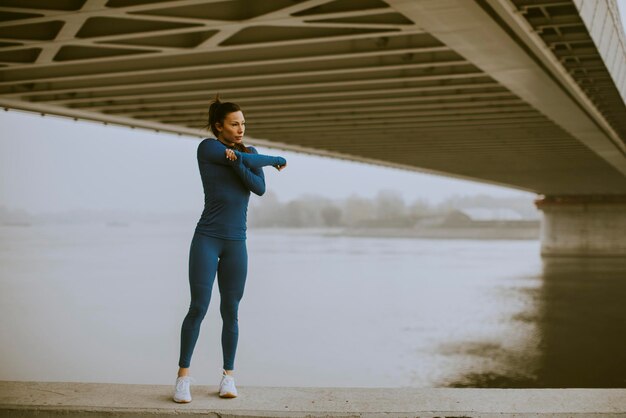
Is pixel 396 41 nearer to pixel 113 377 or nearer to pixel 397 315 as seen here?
pixel 113 377

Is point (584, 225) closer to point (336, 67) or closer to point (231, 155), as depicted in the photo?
point (336, 67)

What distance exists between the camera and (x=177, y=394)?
161 inches

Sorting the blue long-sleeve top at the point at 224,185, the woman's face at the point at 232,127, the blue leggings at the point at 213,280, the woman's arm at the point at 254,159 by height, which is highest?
the woman's face at the point at 232,127

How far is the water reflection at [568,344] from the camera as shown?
16594mm

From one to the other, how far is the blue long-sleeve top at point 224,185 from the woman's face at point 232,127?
0.09m

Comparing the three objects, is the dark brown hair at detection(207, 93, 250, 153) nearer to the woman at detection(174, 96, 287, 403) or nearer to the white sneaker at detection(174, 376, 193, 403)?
the woman at detection(174, 96, 287, 403)

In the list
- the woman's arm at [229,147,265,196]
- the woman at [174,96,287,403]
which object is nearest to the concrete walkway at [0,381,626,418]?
the woman at [174,96,287,403]

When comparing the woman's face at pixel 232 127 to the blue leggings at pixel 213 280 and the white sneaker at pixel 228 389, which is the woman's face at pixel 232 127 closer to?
the blue leggings at pixel 213 280

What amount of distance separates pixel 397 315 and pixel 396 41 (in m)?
16.2

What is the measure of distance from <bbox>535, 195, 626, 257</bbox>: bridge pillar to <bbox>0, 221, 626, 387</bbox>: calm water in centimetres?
944

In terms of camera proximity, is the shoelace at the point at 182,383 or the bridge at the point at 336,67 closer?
the shoelace at the point at 182,383

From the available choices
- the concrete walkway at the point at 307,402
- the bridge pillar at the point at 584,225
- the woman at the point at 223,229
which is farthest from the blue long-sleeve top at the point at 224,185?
the bridge pillar at the point at 584,225

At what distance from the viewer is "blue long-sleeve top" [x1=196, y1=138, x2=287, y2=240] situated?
4.16 m

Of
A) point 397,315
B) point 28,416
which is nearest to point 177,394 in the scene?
point 28,416
